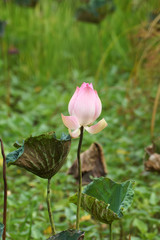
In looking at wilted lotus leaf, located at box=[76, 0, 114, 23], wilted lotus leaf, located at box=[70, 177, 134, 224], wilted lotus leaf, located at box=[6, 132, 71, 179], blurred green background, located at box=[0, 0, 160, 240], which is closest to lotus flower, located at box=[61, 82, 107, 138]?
wilted lotus leaf, located at box=[6, 132, 71, 179]

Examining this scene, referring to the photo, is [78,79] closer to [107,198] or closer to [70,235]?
[107,198]

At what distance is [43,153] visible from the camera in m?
0.83

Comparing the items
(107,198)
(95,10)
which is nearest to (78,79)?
(95,10)

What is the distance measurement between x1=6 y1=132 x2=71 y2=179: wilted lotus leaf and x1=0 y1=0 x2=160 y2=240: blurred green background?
0.79 meters

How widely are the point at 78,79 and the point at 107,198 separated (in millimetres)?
2685

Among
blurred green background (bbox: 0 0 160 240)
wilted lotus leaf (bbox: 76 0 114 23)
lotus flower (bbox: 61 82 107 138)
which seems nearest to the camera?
lotus flower (bbox: 61 82 107 138)

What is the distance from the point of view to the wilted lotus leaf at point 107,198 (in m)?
0.86

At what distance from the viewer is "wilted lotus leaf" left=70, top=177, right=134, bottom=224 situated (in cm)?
86

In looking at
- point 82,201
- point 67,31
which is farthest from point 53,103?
point 82,201

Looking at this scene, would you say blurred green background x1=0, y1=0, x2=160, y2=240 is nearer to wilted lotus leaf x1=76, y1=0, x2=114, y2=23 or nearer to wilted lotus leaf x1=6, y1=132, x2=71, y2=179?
wilted lotus leaf x1=76, y1=0, x2=114, y2=23

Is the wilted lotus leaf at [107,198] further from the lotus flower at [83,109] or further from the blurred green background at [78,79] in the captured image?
the blurred green background at [78,79]

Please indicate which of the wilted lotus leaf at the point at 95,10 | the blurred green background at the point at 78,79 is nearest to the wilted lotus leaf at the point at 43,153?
the blurred green background at the point at 78,79

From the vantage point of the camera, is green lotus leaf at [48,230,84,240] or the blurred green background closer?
green lotus leaf at [48,230,84,240]

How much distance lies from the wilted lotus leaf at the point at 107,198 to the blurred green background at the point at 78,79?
0.67 metres
